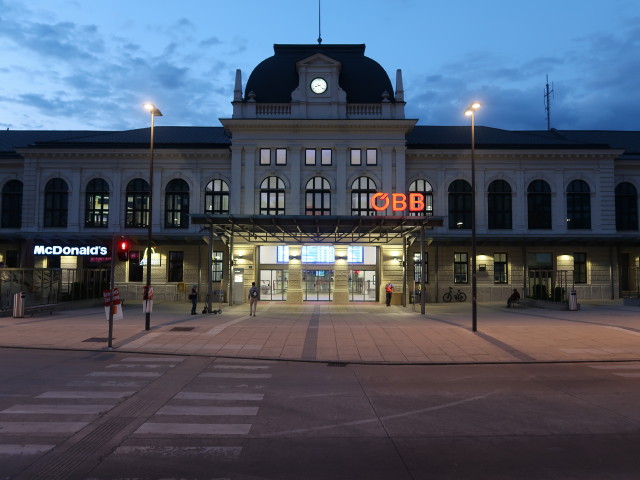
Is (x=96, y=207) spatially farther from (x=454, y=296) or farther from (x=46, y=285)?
(x=454, y=296)

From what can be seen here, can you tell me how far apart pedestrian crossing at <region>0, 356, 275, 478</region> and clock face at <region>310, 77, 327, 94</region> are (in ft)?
96.5

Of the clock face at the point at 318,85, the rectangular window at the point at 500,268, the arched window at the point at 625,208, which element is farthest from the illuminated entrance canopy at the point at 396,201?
the arched window at the point at 625,208

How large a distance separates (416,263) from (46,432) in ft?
92.2

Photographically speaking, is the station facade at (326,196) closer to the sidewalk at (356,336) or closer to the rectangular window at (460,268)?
the rectangular window at (460,268)

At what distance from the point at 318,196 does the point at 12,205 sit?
87.6ft

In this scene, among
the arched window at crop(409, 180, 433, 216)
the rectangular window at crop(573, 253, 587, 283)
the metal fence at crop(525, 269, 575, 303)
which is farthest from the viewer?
the arched window at crop(409, 180, 433, 216)

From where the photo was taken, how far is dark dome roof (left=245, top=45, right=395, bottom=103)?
3897cm

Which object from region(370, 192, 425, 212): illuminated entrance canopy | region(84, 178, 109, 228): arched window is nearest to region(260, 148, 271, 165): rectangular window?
region(370, 192, 425, 212): illuminated entrance canopy

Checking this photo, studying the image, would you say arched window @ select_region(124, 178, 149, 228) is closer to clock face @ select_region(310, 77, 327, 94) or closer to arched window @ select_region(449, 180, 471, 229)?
clock face @ select_region(310, 77, 327, 94)

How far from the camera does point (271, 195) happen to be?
38.0 metres

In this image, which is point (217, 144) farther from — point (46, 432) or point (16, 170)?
point (46, 432)

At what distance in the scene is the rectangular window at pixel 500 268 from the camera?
39.3 meters

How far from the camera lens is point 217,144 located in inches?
1556

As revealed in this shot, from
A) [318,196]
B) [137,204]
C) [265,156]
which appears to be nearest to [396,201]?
[318,196]
